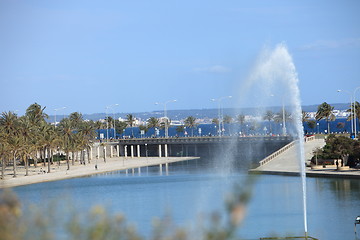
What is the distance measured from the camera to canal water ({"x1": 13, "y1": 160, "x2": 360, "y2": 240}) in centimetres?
4695

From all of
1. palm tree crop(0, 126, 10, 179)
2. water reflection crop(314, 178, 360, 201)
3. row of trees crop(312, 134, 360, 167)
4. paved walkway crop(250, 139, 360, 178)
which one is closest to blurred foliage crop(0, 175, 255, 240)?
water reflection crop(314, 178, 360, 201)

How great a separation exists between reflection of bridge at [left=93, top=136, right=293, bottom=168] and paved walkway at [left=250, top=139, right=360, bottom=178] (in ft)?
57.5

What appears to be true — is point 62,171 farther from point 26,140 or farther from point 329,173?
point 329,173

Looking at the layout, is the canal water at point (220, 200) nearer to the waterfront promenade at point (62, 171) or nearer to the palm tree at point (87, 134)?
the waterfront promenade at point (62, 171)

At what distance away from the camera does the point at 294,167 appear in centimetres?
9812

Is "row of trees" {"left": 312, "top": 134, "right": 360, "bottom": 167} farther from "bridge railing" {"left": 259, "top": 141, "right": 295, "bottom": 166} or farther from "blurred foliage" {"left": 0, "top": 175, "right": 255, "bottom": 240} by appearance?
"blurred foliage" {"left": 0, "top": 175, "right": 255, "bottom": 240}

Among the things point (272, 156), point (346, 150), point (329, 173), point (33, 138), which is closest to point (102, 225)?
point (329, 173)

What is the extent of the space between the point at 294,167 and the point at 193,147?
219 ft

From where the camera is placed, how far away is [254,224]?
48438 mm

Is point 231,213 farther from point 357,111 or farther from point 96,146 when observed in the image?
point 96,146

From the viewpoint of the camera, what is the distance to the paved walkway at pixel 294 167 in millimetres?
83194

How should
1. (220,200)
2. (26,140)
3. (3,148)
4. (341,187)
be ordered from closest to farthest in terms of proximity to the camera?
(220,200) < (341,187) < (3,148) < (26,140)

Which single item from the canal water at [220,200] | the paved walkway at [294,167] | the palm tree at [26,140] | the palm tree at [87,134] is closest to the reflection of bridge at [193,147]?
the palm tree at [87,134]

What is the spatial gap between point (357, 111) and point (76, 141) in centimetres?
5558
